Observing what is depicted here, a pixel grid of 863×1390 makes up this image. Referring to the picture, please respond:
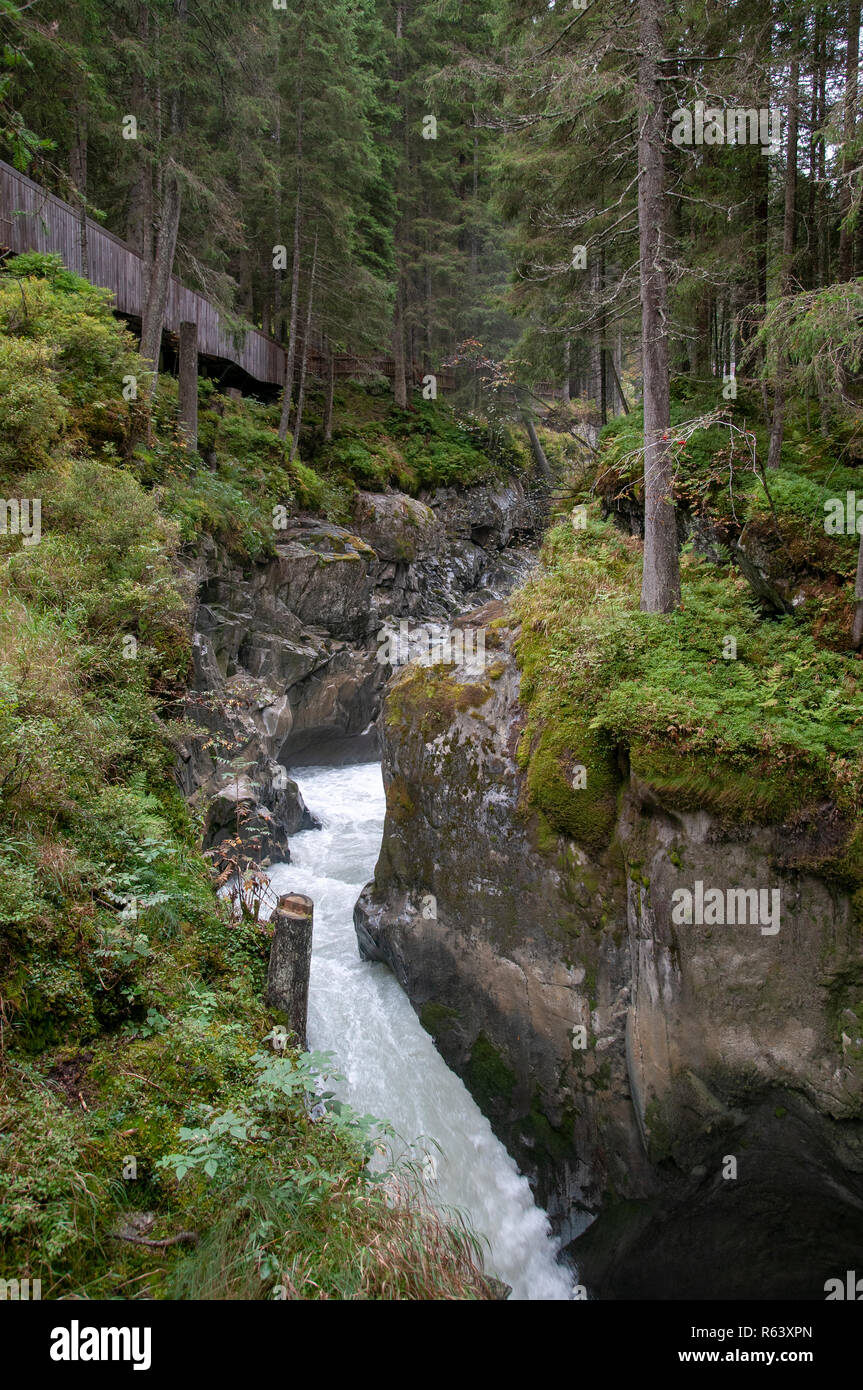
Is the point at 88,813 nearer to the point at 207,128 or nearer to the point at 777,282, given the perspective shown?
the point at 777,282

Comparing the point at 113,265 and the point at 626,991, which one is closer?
the point at 626,991

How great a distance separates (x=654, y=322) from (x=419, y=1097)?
8.86 meters

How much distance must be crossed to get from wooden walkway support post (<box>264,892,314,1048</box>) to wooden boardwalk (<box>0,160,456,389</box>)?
7.24 m

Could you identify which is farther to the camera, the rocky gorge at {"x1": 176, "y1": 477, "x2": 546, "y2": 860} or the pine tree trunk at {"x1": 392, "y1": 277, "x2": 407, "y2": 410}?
the pine tree trunk at {"x1": 392, "y1": 277, "x2": 407, "y2": 410}

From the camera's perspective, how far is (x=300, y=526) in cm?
1769

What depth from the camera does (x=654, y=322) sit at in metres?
7.42

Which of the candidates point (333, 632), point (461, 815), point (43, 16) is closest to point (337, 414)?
point (333, 632)

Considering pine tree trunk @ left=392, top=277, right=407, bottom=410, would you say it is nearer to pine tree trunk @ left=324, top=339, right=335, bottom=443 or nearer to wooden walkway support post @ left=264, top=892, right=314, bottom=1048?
pine tree trunk @ left=324, top=339, right=335, bottom=443

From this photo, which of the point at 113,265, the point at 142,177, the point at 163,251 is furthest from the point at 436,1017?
the point at 113,265

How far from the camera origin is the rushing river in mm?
6309

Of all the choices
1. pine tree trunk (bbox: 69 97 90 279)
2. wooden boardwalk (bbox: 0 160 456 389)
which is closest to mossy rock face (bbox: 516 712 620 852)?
wooden boardwalk (bbox: 0 160 456 389)

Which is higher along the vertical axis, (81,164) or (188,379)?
(81,164)

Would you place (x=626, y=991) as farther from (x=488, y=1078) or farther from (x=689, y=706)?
(x=689, y=706)
